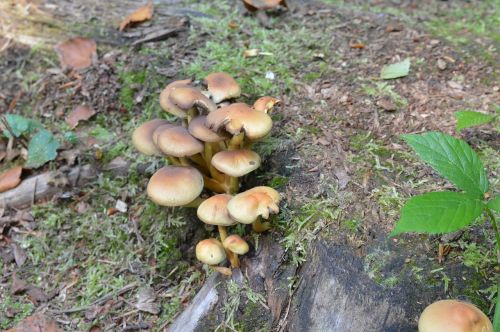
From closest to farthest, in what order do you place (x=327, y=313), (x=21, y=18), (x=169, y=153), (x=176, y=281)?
1. (x=327, y=313)
2. (x=169, y=153)
3. (x=176, y=281)
4. (x=21, y=18)

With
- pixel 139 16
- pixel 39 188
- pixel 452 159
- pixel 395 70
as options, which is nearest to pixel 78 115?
pixel 39 188

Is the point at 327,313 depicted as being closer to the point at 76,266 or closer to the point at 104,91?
the point at 76,266

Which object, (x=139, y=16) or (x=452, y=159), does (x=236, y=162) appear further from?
(x=139, y=16)

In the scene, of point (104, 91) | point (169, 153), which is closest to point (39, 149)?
point (104, 91)

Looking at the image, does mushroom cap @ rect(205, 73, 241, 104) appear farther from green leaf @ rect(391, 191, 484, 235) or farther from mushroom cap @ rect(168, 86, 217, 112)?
green leaf @ rect(391, 191, 484, 235)

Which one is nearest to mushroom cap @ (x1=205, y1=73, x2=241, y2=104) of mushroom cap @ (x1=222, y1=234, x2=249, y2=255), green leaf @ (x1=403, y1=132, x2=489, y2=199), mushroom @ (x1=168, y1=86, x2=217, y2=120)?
mushroom @ (x1=168, y1=86, x2=217, y2=120)

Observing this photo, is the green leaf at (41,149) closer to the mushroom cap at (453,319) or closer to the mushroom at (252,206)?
the mushroom at (252,206)
